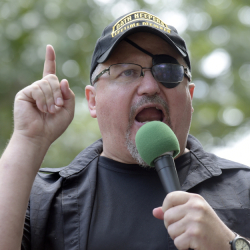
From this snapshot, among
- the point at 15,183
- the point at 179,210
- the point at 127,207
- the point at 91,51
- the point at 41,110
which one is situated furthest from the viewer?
the point at 91,51

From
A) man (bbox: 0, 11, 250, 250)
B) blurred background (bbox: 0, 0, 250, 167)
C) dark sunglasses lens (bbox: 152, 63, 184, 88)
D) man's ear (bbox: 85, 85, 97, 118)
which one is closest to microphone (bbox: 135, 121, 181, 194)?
man (bbox: 0, 11, 250, 250)

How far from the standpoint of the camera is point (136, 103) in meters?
2.63

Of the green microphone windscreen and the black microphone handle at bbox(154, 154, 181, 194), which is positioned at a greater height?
the green microphone windscreen

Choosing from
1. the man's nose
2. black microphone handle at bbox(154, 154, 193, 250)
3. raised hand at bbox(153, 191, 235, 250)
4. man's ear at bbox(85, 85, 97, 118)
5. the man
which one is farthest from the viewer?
man's ear at bbox(85, 85, 97, 118)

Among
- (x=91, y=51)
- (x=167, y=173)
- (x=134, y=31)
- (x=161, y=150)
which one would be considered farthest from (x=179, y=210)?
(x=91, y=51)

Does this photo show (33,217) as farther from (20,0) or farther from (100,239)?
(20,0)

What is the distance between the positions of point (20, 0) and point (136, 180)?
7.96 m

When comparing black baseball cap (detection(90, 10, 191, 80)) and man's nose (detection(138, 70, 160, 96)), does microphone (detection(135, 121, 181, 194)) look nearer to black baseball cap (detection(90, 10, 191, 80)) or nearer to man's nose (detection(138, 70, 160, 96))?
man's nose (detection(138, 70, 160, 96))

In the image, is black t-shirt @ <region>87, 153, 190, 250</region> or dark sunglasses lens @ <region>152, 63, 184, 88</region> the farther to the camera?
dark sunglasses lens @ <region>152, 63, 184, 88</region>

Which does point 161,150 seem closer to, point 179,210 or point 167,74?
point 179,210

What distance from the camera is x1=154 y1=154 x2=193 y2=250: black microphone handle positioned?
5.67 feet

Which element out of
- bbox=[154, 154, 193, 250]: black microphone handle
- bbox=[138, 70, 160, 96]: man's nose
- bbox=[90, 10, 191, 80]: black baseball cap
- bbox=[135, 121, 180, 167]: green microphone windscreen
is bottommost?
bbox=[154, 154, 193, 250]: black microphone handle

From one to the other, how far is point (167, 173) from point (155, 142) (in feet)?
0.67

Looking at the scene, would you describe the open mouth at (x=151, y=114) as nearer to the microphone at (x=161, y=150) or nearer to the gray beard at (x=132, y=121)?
the gray beard at (x=132, y=121)
